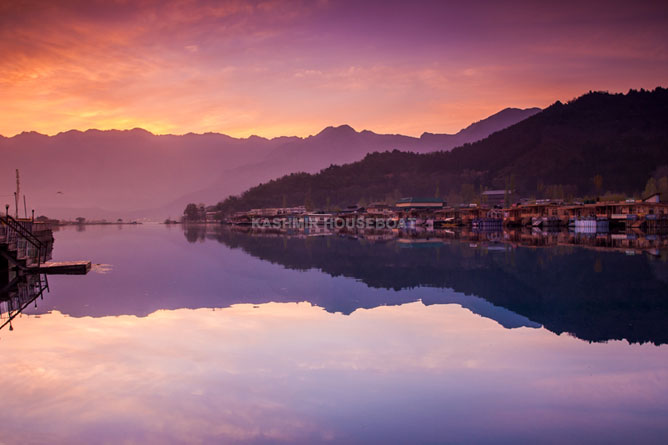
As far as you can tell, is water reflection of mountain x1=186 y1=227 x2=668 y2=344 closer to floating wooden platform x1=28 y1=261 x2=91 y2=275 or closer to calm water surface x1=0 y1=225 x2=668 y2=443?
calm water surface x1=0 y1=225 x2=668 y2=443

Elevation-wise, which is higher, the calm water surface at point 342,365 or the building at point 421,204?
the building at point 421,204

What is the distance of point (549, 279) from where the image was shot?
22750 mm

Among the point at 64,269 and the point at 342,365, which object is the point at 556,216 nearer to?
the point at 64,269

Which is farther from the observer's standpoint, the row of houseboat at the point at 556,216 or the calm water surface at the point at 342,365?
the row of houseboat at the point at 556,216

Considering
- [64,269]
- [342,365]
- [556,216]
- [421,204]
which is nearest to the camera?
[342,365]

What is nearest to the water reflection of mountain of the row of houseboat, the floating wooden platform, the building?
the floating wooden platform

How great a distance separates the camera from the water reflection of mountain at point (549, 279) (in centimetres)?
1396

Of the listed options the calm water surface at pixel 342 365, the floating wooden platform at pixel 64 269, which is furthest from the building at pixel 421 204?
the calm water surface at pixel 342 365

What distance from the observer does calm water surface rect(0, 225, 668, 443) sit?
7.24 metres

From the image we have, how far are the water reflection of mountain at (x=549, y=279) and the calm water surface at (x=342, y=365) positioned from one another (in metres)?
0.12

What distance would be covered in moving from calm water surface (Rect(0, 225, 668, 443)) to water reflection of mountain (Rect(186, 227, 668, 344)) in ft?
0.41

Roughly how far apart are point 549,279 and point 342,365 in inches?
620

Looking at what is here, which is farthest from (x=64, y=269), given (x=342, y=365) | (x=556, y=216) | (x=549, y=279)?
(x=556, y=216)

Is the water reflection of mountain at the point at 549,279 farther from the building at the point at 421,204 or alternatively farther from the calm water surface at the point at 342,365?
the building at the point at 421,204
